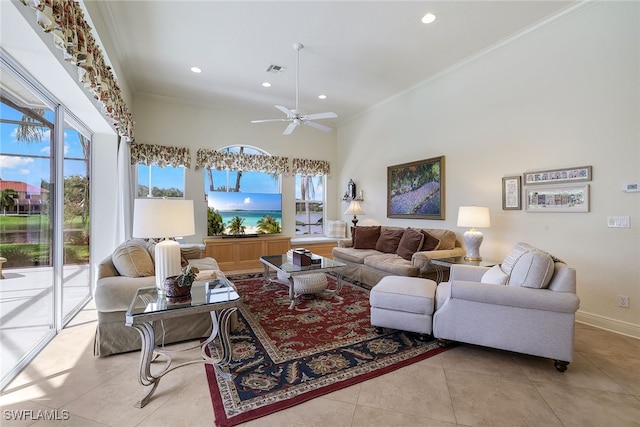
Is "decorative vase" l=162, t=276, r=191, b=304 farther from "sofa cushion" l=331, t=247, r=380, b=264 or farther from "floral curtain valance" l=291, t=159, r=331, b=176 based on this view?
"floral curtain valance" l=291, t=159, r=331, b=176

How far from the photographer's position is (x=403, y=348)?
2449mm

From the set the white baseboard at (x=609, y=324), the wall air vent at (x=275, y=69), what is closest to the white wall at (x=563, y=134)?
the white baseboard at (x=609, y=324)

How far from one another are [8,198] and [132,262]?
37.4 inches

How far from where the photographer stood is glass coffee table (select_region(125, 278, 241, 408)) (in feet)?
5.84

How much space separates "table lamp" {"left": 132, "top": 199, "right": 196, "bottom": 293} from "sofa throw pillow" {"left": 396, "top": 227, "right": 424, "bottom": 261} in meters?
3.11

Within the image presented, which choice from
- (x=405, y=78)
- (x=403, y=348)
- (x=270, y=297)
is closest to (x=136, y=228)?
(x=270, y=297)

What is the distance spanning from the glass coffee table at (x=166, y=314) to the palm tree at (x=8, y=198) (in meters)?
1.09

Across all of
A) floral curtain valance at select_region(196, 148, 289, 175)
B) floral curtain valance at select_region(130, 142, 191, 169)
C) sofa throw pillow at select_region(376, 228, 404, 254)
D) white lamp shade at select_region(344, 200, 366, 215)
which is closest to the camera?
sofa throw pillow at select_region(376, 228, 404, 254)

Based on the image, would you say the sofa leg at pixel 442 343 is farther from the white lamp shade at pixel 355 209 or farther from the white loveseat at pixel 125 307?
the white lamp shade at pixel 355 209

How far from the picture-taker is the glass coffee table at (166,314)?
1781mm

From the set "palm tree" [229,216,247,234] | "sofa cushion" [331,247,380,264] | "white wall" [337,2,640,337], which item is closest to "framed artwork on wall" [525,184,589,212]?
"white wall" [337,2,640,337]

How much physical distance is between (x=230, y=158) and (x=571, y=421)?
5.88 m

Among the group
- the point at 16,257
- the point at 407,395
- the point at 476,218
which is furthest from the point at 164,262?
the point at 476,218

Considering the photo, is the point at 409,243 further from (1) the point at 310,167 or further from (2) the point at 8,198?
(2) the point at 8,198
